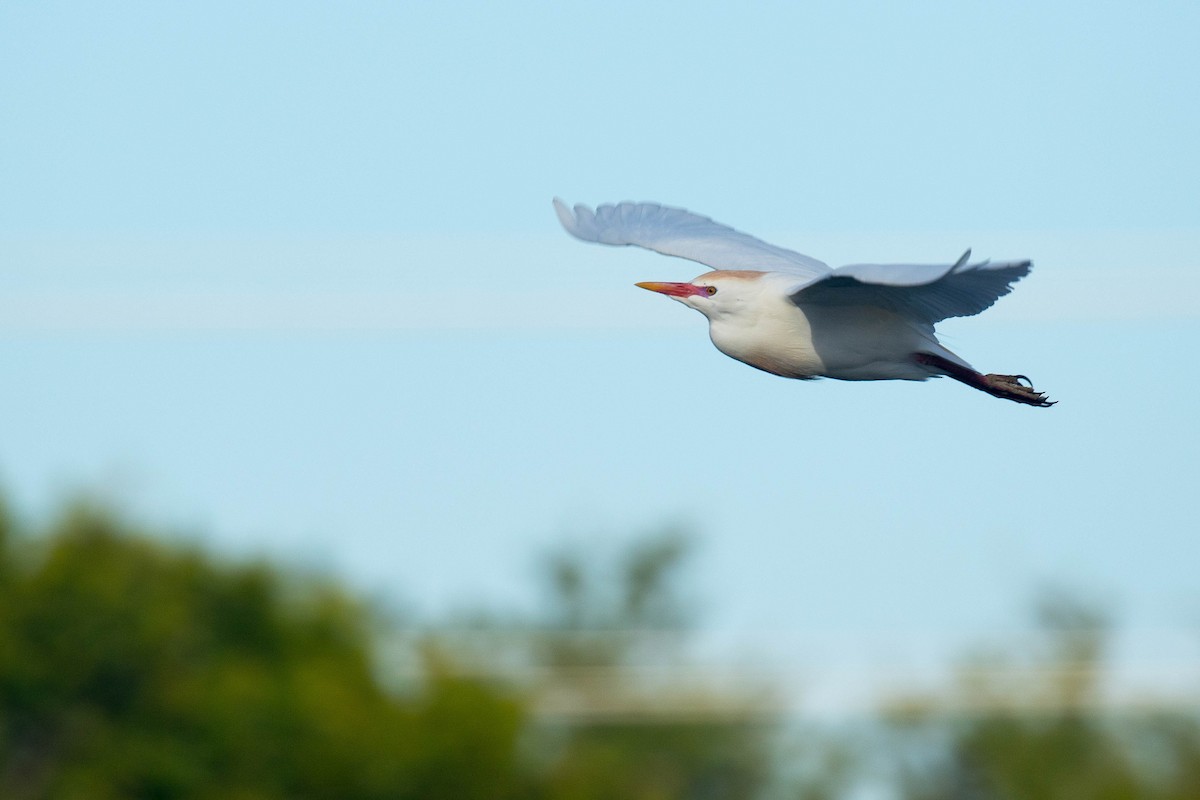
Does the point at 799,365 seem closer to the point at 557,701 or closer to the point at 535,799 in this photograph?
the point at 535,799

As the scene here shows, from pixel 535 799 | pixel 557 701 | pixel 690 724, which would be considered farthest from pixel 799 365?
pixel 690 724

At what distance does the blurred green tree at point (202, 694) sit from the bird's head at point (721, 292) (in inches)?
1157

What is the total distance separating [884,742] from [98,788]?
19.4 metres

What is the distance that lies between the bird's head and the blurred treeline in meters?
29.5

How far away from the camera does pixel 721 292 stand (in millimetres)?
9375

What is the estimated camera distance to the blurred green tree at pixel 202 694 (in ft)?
130

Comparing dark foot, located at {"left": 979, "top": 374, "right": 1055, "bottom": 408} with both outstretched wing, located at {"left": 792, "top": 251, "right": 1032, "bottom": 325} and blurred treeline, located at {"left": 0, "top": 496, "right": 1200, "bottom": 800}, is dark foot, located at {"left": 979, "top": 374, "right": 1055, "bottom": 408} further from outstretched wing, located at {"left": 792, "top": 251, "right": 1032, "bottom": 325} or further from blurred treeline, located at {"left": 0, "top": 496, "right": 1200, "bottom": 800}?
blurred treeline, located at {"left": 0, "top": 496, "right": 1200, "bottom": 800}

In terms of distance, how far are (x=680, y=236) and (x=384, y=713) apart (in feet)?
102

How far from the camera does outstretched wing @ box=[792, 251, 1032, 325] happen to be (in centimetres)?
790

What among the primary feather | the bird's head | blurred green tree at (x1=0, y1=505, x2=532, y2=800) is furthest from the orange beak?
blurred green tree at (x1=0, y1=505, x2=532, y2=800)

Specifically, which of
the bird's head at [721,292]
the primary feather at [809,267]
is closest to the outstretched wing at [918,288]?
the primary feather at [809,267]

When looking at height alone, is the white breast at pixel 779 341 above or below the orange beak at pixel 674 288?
below

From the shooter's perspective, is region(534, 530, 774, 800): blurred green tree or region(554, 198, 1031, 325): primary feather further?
region(534, 530, 774, 800): blurred green tree

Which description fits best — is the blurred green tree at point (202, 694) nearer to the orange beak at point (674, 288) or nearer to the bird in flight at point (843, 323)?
the orange beak at point (674, 288)
